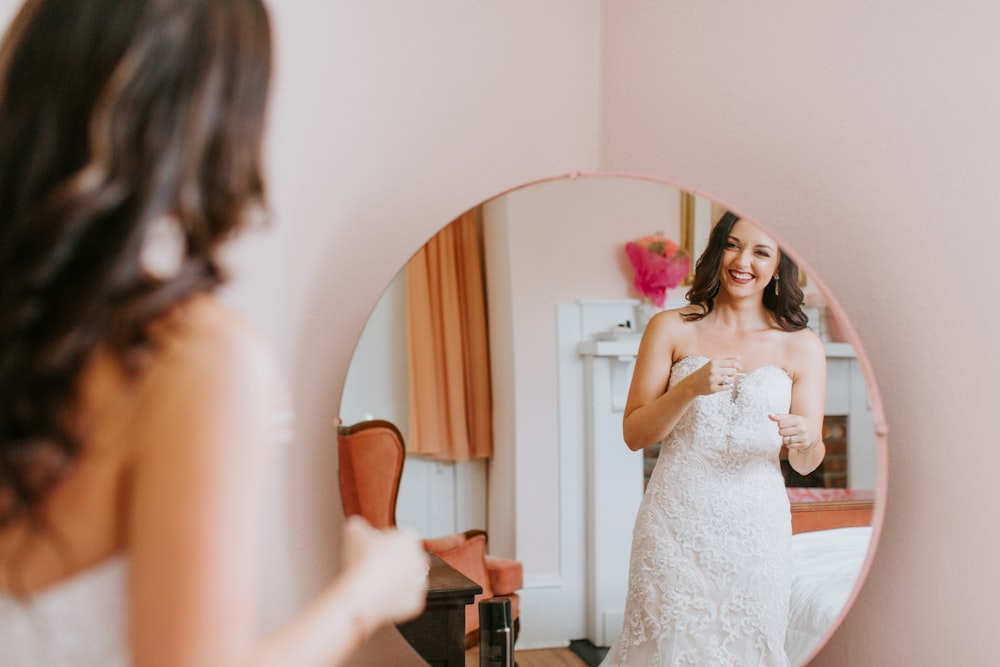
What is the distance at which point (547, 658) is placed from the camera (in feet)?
3.67

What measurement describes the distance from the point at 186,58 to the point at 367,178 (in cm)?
44

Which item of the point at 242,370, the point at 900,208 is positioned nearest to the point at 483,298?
the point at 242,370

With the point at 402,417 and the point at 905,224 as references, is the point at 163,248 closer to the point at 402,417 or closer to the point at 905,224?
the point at 402,417

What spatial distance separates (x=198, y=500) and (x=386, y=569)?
13.1 inches

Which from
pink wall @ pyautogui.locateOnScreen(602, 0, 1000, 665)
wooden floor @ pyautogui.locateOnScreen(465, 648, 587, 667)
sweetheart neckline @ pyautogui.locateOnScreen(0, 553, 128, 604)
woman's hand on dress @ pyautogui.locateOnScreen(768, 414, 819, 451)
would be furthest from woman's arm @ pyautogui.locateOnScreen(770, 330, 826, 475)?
sweetheart neckline @ pyautogui.locateOnScreen(0, 553, 128, 604)

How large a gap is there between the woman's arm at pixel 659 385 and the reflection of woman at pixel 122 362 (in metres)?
0.47

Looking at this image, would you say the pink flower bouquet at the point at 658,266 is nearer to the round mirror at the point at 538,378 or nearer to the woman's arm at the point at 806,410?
the round mirror at the point at 538,378

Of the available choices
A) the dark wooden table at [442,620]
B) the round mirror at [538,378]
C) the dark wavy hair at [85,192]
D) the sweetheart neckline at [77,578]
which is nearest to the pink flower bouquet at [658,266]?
the round mirror at [538,378]

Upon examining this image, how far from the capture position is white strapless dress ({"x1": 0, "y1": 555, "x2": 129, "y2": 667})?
2.65 ft

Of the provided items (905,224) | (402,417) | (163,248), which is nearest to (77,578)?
(163,248)

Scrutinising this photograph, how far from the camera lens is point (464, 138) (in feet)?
4.46

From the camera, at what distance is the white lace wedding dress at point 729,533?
106 cm

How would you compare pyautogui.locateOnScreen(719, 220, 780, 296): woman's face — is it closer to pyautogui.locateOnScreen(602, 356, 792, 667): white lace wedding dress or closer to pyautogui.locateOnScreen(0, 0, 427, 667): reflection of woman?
pyautogui.locateOnScreen(602, 356, 792, 667): white lace wedding dress

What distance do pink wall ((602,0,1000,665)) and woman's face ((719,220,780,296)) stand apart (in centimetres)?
11
